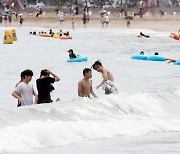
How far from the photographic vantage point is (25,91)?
46.4ft

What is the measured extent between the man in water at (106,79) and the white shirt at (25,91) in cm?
269

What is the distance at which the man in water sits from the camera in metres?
16.6

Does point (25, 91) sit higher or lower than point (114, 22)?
higher

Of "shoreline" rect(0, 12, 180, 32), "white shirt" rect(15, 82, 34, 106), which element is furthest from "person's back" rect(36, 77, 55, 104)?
"shoreline" rect(0, 12, 180, 32)

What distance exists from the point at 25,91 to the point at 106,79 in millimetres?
3560

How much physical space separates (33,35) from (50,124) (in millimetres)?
46966

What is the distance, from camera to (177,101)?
19906mm

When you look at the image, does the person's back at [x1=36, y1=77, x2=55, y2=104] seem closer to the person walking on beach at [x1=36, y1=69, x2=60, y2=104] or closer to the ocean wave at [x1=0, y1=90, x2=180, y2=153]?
the person walking on beach at [x1=36, y1=69, x2=60, y2=104]

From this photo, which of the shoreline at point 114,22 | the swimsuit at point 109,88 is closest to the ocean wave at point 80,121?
the swimsuit at point 109,88

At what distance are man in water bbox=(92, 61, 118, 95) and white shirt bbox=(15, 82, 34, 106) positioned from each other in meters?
2.69

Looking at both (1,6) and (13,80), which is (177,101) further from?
(1,6)

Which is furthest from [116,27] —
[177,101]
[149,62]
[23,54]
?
[177,101]

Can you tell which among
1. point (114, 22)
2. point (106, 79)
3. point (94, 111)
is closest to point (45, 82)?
point (94, 111)

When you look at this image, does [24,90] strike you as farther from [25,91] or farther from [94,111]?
[94,111]
